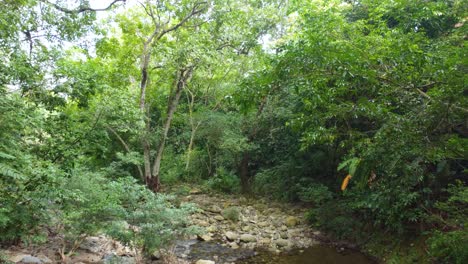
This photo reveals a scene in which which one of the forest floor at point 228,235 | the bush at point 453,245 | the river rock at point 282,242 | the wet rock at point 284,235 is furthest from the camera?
the wet rock at point 284,235

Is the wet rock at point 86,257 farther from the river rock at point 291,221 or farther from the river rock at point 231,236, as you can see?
the river rock at point 291,221

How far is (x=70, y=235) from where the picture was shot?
5.62 metres

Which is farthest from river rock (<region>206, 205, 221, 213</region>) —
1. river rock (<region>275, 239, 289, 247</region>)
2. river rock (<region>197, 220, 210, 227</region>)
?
river rock (<region>275, 239, 289, 247</region>)

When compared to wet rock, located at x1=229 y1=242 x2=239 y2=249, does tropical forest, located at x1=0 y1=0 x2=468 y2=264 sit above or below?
above

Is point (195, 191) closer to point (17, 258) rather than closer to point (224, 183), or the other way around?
point (224, 183)

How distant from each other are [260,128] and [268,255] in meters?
6.48

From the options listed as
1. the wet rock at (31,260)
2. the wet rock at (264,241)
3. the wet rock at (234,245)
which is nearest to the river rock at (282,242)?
the wet rock at (264,241)

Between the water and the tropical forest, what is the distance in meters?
0.05

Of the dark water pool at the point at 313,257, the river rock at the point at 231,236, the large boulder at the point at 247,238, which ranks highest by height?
the river rock at the point at 231,236

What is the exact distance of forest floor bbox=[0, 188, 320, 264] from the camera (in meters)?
5.71

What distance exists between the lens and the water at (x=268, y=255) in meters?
6.86

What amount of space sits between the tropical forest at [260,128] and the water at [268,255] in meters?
0.05

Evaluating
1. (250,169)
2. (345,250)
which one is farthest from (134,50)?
(345,250)

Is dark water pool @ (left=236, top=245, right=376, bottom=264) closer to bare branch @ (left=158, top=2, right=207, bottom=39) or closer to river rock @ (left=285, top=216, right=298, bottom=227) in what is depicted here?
river rock @ (left=285, top=216, right=298, bottom=227)
